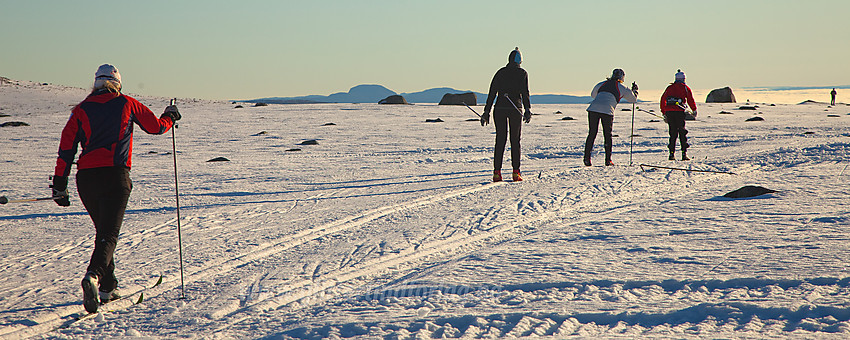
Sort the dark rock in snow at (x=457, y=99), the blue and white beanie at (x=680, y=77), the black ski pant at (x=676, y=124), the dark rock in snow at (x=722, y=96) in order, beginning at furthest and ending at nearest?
the dark rock in snow at (x=722, y=96), the dark rock in snow at (x=457, y=99), the blue and white beanie at (x=680, y=77), the black ski pant at (x=676, y=124)

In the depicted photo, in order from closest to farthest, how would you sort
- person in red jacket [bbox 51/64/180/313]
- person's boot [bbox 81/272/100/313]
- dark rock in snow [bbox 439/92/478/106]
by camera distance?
person's boot [bbox 81/272/100/313]
person in red jacket [bbox 51/64/180/313]
dark rock in snow [bbox 439/92/478/106]

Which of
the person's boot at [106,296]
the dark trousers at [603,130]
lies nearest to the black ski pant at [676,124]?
the dark trousers at [603,130]

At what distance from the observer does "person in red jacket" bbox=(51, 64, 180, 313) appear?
3615mm

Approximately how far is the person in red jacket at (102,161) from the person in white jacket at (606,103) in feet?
26.2

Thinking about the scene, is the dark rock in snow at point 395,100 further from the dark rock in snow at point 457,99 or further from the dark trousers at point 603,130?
the dark trousers at point 603,130

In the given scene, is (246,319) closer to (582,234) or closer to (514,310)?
(514,310)

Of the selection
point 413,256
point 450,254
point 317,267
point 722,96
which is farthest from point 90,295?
point 722,96

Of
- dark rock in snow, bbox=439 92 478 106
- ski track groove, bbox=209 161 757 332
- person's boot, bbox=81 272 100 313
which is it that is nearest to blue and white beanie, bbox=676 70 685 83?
ski track groove, bbox=209 161 757 332

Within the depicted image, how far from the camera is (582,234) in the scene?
5.30m

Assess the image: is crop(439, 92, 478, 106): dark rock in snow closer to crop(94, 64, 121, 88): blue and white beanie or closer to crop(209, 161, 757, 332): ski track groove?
crop(209, 161, 757, 332): ski track groove

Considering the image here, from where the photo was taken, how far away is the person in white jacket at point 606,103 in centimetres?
1038

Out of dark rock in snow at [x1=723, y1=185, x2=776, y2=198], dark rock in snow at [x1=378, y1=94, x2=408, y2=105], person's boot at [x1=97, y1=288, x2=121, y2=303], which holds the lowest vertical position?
person's boot at [x1=97, y1=288, x2=121, y2=303]

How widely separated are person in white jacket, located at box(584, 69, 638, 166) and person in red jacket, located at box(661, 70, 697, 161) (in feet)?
3.64

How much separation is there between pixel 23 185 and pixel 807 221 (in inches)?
378
